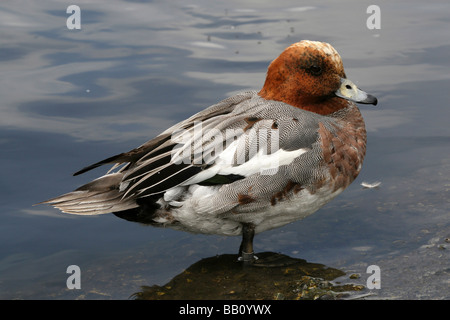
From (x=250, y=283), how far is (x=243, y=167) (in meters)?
0.80

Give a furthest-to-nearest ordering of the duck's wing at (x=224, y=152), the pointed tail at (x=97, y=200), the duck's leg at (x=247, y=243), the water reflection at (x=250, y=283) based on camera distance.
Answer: the duck's leg at (x=247, y=243) → the pointed tail at (x=97, y=200) → the duck's wing at (x=224, y=152) → the water reflection at (x=250, y=283)

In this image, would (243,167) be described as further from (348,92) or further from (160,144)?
(348,92)

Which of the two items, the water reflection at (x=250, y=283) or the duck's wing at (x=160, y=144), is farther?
the duck's wing at (x=160, y=144)

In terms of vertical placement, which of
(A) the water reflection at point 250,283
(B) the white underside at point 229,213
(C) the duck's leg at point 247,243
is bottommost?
(A) the water reflection at point 250,283

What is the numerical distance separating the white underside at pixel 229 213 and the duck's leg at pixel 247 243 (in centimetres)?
4

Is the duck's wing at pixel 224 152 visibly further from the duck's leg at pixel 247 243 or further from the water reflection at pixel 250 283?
the water reflection at pixel 250 283

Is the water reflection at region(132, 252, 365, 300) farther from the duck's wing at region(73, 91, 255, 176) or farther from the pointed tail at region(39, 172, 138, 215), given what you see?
the duck's wing at region(73, 91, 255, 176)

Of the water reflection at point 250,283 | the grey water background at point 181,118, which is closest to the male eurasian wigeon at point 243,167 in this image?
the water reflection at point 250,283

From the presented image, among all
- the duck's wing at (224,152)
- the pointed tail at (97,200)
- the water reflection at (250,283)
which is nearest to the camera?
the water reflection at (250,283)

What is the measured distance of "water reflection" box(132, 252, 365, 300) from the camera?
4.56 meters

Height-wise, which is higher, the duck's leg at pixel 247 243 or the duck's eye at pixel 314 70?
the duck's eye at pixel 314 70

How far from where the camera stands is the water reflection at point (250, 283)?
15.0 feet

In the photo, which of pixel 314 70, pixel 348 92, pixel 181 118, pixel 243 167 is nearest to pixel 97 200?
pixel 243 167

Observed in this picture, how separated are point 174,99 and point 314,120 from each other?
2935 mm
